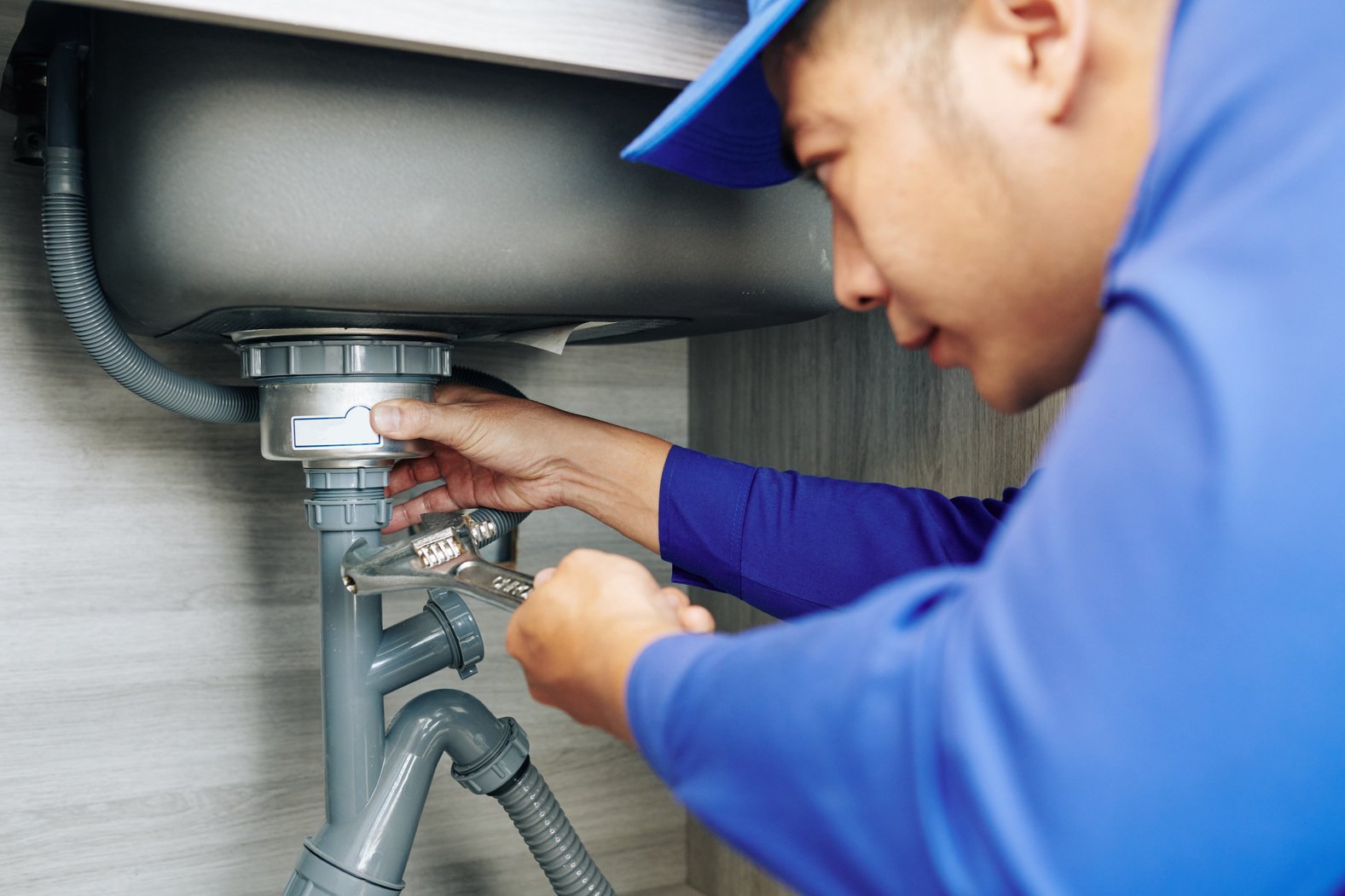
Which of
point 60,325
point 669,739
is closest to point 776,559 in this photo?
point 669,739

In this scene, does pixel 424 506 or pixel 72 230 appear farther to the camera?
pixel 424 506

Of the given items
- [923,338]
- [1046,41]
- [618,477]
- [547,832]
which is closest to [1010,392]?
[923,338]

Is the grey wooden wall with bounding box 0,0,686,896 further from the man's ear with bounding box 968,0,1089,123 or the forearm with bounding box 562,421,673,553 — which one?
the man's ear with bounding box 968,0,1089,123

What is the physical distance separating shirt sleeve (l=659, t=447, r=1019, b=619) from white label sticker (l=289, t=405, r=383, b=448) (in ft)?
0.68

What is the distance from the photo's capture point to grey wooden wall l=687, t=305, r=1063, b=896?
2.78 ft

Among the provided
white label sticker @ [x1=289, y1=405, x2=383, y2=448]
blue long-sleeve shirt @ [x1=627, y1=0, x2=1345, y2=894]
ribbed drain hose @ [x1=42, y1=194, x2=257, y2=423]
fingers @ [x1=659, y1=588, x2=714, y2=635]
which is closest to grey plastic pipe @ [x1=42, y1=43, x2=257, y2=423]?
ribbed drain hose @ [x1=42, y1=194, x2=257, y2=423]

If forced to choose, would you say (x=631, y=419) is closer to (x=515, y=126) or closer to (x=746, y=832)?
(x=515, y=126)

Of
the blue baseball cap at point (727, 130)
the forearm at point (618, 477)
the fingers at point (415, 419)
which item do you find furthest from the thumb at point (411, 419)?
the blue baseball cap at point (727, 130)

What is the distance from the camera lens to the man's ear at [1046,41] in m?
0.33

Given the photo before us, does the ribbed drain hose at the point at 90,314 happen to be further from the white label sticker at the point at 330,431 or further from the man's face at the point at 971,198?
the man's face at the point at 971,198

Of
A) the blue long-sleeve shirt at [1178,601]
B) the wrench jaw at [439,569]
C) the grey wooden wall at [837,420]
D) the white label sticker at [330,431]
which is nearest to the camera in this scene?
the blue long-sleeve shirt at [1178,601]

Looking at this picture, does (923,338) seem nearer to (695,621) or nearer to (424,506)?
(695,621)

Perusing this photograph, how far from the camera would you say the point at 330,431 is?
63 centimetres

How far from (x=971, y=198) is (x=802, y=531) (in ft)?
1.16
